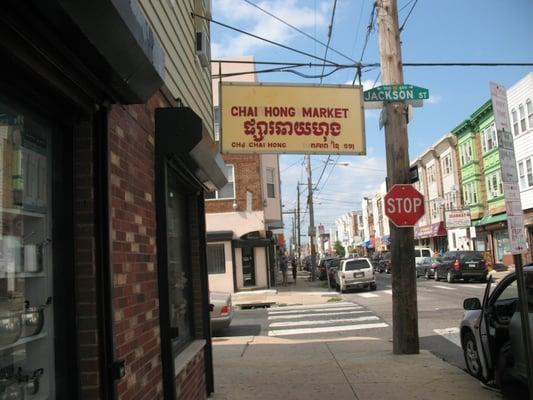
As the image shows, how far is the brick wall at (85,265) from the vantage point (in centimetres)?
Answer: 334

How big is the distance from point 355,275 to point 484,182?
64.2 ft

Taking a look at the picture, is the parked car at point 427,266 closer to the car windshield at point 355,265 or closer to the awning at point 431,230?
the car windshield at point 355,265

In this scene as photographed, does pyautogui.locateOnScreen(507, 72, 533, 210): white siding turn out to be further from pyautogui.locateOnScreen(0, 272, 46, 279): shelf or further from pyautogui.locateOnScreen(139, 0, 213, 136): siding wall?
pyautogui.locateOnScreen(0, 272, 46, 279): shelf

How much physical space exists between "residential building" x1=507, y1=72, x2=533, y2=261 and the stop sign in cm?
2567

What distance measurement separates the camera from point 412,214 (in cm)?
976

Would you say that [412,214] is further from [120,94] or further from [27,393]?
[27,393]

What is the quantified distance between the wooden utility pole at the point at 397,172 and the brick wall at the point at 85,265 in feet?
23.7

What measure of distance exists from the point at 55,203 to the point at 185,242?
3604 mm

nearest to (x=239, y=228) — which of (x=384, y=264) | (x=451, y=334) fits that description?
(x=451, y=334)

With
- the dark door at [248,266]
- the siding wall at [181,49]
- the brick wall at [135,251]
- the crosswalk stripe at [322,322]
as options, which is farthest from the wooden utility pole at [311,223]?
the brick wall at [135,251]

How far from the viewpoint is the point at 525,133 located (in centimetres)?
3350

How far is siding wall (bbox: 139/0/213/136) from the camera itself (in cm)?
545

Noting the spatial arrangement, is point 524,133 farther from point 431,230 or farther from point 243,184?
point 431,230

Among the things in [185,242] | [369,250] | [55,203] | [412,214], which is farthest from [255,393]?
[369,250]
